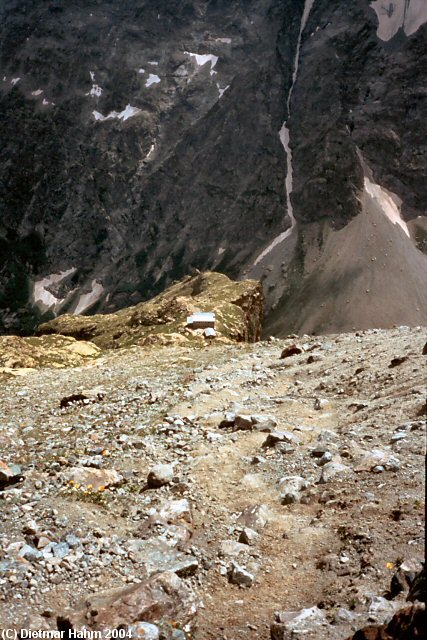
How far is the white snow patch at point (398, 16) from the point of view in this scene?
180750mm

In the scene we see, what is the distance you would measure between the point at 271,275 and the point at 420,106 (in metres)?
73.0

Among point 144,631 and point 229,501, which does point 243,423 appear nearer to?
point 229,501

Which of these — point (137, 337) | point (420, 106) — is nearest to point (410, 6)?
point (420, 106)

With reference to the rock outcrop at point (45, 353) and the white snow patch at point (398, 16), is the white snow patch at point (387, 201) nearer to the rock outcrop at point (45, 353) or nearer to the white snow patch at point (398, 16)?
the white snow patch at point (398, 16)

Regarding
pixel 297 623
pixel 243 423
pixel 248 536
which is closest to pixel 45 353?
pixel 243 423

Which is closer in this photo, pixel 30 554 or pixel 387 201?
pixel 30 554

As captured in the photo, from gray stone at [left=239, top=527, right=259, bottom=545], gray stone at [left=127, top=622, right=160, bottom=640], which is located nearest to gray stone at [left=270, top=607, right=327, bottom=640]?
gray stone at [left=127, top=622, right=160, bottom=640]

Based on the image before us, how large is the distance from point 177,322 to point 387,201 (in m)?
130

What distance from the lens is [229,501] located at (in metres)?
14.0

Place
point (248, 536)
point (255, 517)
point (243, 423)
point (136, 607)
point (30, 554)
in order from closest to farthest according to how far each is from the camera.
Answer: point (136, 607)
point (30, 554)
point (248, 536)
point (255, 517)
point (243, 423)

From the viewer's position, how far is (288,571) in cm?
1112

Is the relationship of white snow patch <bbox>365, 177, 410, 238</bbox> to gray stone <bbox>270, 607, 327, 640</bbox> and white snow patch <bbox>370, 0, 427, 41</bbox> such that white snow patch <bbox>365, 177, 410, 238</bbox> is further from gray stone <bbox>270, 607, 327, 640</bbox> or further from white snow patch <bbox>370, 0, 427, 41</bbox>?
gray stone <bbox>270, 607, 327, 640</bbox>

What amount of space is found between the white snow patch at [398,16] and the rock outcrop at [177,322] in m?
142

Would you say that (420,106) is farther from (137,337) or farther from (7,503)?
(7,503)
